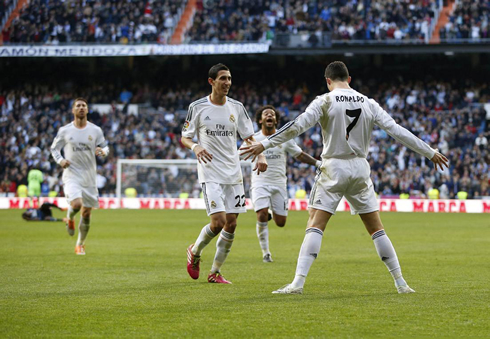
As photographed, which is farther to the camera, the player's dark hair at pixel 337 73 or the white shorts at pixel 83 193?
the white shorts at pixel 83 193

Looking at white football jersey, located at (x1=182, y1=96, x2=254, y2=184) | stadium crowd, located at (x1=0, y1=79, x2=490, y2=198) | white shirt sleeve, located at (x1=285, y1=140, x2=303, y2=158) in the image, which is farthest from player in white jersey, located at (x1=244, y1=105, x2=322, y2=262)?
stadium crowd, located at (x1=0, y1=79, x2=490, y2=198)

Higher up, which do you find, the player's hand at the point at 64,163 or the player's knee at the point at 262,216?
the player's hand at the point at 64,163

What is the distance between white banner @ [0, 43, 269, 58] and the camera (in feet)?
133

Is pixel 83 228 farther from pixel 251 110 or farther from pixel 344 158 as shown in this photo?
pixel 251 110

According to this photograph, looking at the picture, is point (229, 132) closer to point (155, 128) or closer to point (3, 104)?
point (155, 128)

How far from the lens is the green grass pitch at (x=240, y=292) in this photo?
20.5 ft

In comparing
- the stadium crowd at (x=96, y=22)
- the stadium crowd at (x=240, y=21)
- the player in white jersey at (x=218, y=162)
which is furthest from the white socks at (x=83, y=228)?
the stadium crowd at (x=96, y=22)

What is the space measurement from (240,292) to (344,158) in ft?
6.01

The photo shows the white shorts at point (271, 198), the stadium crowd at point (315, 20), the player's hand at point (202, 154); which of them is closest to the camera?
the player's hand at point (202, 154)

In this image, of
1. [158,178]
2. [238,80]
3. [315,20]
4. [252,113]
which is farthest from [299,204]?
[238,80]

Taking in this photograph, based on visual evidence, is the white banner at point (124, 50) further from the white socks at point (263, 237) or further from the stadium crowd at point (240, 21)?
the white socks at point (263, 237)

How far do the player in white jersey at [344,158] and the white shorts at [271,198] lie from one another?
18.1ft

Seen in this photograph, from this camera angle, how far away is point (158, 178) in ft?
122

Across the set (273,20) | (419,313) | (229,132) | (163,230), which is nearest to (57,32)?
(273,20)
